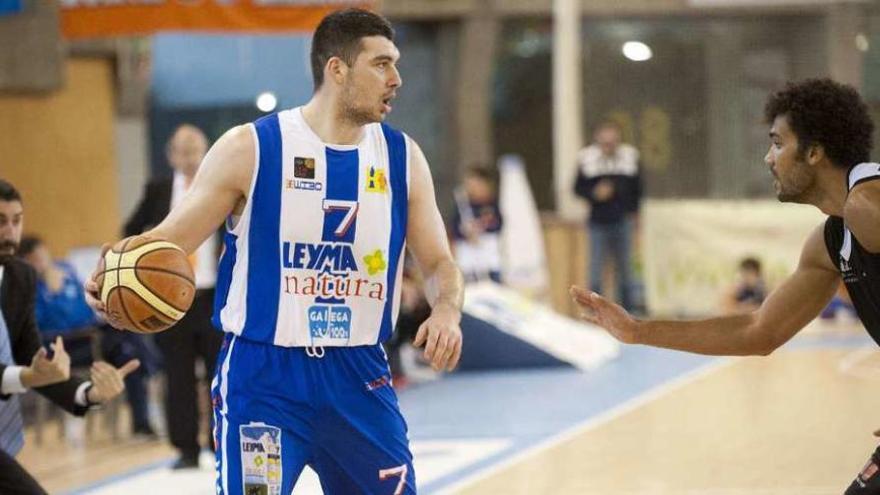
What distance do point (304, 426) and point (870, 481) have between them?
67.4 inches

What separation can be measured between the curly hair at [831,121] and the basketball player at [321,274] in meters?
1.16

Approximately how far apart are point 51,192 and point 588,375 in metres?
5.16

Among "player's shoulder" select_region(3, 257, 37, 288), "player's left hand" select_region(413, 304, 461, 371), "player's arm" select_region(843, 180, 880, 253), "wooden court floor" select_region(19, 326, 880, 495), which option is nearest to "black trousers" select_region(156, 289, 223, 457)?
"wooden court floor" select_region(19, 326, 880, 495)

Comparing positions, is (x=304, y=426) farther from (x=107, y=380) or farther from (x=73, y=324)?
(x=73, y=324)

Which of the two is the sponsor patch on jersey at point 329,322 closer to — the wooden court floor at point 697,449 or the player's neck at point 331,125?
the player's neck at point 331,125

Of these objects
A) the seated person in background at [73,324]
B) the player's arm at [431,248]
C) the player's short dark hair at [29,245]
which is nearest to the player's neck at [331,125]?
the player's arm at [431,248]

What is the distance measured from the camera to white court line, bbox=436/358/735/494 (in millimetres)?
9562

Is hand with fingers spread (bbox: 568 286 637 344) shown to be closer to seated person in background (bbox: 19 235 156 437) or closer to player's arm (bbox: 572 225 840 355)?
player's arm (bbox: 572 225 840 355)

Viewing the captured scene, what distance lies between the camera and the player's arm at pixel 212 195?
5.17 metres

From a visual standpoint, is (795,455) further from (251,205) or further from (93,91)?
(93,91)

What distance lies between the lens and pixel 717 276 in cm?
1942

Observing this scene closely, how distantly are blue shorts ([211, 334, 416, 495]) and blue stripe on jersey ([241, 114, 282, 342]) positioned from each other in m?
0.07

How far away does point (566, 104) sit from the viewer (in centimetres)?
2064

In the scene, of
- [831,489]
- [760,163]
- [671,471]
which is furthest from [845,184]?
[760,163]
